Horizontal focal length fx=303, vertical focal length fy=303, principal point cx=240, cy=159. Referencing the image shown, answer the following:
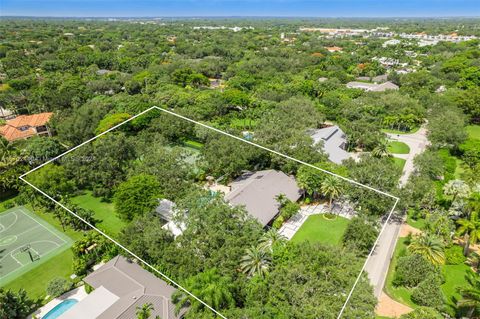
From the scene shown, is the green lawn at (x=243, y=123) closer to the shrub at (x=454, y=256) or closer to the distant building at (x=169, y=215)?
the shrub at (x=454, y=256)

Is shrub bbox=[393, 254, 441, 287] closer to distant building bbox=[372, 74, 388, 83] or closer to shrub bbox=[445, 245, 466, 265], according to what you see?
shrub bbox=[445, 245, 466, 265]

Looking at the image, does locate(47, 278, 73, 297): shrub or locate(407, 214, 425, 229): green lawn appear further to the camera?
locate(407, 214, 425, 229): green lawn

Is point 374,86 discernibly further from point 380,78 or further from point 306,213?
point 306,213

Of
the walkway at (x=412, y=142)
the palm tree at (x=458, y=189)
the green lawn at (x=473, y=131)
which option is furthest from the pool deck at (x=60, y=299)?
the green lawn at (x=473, y=131)

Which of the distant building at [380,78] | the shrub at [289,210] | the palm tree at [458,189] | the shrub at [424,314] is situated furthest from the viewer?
the distant building at [380,78]

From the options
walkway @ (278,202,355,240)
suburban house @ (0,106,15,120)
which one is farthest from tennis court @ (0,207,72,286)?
suburban house @ (0,106,15,120)

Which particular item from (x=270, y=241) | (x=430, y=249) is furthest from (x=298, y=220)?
(x=430, y=249)
